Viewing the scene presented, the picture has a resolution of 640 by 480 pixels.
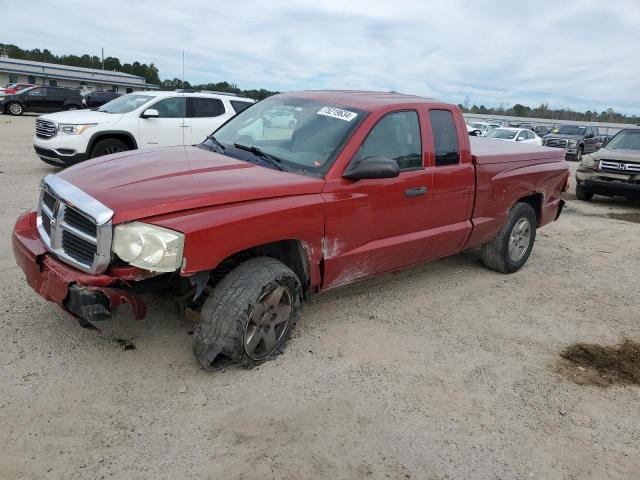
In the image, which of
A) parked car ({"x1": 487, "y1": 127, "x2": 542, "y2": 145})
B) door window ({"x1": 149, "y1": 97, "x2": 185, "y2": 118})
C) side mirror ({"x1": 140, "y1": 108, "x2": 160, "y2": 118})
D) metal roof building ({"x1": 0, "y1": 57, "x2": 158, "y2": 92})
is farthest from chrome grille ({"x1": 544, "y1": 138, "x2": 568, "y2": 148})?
metal roof building ({"x1": 0, "y1": 57, "x2": 158, "y2": 92})

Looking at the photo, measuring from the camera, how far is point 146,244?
→ 2898 mm

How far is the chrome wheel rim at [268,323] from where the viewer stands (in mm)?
3400

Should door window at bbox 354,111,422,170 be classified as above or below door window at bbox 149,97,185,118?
below

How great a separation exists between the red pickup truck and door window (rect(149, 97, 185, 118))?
639 centimetres

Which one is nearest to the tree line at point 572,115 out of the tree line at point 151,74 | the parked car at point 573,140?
the tree line at point 151,74

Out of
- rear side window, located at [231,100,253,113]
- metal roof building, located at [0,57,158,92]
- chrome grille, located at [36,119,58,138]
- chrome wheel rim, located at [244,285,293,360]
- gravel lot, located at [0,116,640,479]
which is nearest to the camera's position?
gravel lot, located at [0,116,640,479]

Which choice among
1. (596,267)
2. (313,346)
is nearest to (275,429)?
(313,346)

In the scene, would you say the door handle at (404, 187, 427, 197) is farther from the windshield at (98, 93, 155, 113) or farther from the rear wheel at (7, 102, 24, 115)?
the rear wheel at (7, 102, 24, 115)

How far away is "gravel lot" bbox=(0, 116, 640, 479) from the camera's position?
2668 mm

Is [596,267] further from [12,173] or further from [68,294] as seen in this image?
[12,173]

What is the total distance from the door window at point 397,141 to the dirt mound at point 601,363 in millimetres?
1978

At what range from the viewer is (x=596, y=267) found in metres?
6.54

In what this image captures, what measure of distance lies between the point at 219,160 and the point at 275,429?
2.04 metres

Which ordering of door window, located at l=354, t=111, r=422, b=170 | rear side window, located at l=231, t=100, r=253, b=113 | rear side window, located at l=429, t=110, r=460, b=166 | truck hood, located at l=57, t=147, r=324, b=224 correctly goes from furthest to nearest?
rear side window, located at l=231, t=100, r=253, b=113 < rear side window, located at l=429, t=110, r=460, b=166 < door window, located at l=354, t=111, r=422, b=170 < truck hood, located at l=57, t=147, r=324, b=224
